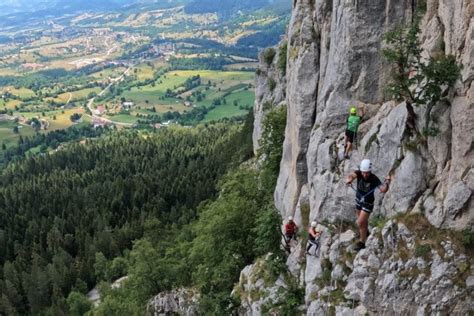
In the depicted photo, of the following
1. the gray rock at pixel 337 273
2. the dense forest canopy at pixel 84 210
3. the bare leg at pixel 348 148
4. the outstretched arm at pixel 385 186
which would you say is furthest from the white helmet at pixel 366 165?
the dense forest canopy at pixel 84 210

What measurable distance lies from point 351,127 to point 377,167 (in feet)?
9.91

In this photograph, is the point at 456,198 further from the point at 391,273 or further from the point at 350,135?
the point at 350,135

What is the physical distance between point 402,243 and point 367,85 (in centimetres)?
1080

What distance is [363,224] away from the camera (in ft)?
79.3

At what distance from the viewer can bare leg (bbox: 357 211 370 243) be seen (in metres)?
24.0

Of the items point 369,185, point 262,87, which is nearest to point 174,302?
point 369,185

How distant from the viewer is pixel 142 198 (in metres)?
124

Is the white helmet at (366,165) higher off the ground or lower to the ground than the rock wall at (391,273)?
higher

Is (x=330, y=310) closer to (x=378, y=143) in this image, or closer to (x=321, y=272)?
(x=321, y=272)

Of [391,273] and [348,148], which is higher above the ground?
[348,148]

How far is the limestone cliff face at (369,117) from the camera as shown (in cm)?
2130

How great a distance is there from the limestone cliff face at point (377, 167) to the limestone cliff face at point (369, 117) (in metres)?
0.06

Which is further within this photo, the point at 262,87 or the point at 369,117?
the point at 262,87

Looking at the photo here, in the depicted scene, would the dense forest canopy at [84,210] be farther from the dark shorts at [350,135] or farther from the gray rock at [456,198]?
the gray rock at [456,198]
